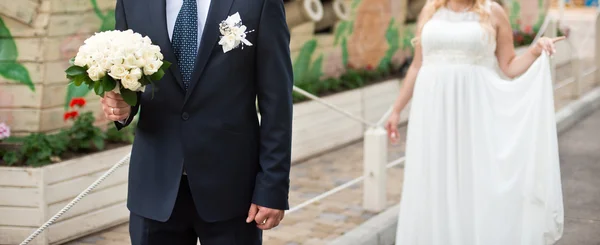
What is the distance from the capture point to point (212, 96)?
9.68 ft

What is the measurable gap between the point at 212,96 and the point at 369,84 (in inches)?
317

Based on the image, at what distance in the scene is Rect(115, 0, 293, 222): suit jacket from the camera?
116 inches

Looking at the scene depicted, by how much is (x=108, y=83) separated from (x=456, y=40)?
2977mm

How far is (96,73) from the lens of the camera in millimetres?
2771

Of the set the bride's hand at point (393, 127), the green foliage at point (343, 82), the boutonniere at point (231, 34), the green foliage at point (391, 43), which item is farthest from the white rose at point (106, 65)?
the green foliage at point (391, 43)

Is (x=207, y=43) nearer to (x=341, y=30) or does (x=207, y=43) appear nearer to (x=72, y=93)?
(x=72, y=93)

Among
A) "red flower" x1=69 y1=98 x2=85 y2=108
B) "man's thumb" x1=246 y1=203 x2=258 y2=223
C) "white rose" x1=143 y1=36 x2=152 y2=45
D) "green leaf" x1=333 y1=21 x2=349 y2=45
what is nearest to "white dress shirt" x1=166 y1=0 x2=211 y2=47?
"white rose" x1=143 y1=36 x2=152 y2=45

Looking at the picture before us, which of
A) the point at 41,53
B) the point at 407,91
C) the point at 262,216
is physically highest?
the point at 262,216

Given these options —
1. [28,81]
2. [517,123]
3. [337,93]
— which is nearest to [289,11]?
[337,93]

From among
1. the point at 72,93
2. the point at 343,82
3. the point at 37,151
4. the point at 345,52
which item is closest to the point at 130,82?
the point at 37,151

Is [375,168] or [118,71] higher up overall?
[118,71]

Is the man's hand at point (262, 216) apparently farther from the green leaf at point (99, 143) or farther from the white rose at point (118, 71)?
the green leaf at point (99, 143)

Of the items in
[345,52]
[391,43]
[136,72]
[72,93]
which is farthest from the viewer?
[391,43]

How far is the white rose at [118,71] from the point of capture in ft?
9.04
